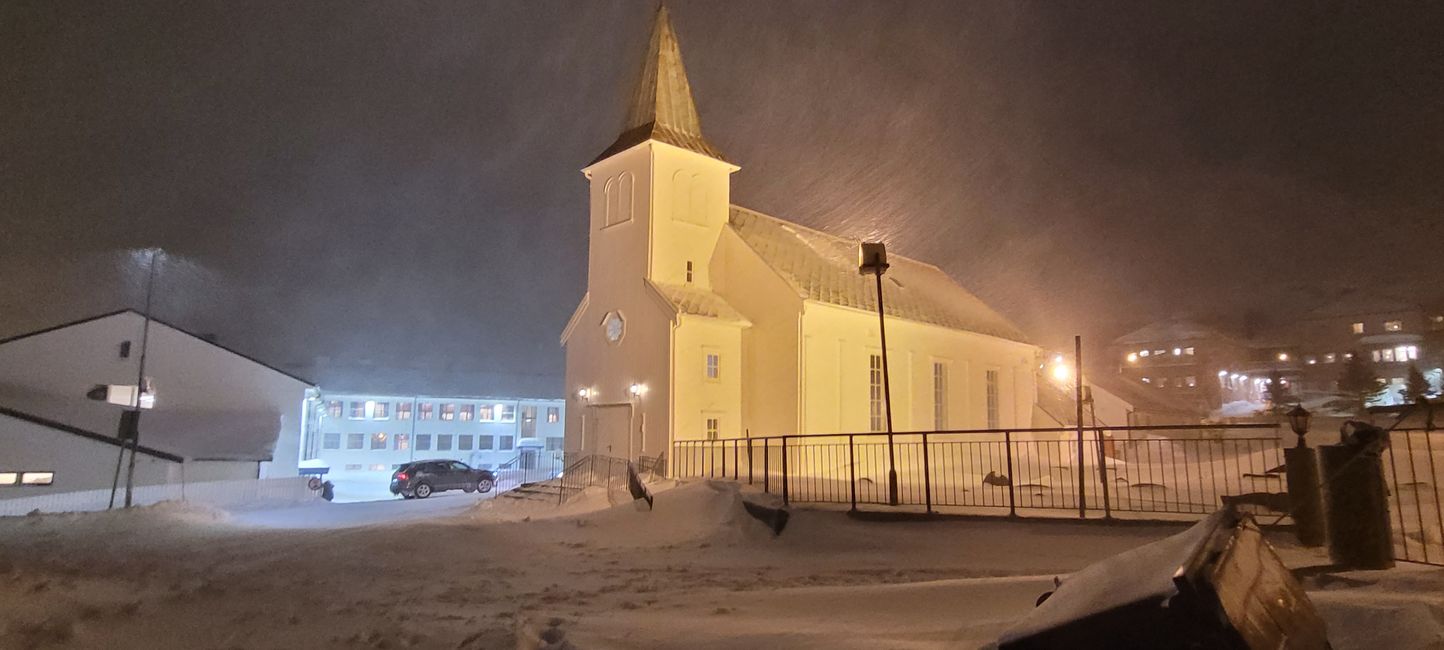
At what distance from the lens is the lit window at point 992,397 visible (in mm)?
36219

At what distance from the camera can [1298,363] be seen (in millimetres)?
71062

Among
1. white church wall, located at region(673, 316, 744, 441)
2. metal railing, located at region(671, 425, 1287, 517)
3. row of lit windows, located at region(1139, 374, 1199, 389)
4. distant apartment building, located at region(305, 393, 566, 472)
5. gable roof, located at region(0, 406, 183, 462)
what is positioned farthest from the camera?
row of lit windows, located at region(1139, 374, 1199, 389)

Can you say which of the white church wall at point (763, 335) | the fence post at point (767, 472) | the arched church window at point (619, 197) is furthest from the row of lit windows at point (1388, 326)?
the arched church window at point (619, 197)

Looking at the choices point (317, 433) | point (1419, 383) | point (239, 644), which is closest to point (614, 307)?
point (239, 644)

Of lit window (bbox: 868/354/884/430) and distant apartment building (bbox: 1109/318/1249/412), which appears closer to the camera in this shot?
lit window (bbox: 868/354/884/430)

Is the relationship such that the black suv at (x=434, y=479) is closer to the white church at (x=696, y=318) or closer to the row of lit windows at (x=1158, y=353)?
the white church at (x=696, y=318)

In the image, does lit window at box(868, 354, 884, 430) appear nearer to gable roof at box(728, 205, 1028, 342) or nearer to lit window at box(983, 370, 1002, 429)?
gable roof at box(728, 205, 1028, 342)

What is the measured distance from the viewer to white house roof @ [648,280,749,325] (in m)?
25.6

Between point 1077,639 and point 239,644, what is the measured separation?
21.7 ft

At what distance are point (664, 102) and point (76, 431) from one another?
2480cm

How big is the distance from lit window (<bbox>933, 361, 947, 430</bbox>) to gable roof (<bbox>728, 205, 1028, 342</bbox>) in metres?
1.88

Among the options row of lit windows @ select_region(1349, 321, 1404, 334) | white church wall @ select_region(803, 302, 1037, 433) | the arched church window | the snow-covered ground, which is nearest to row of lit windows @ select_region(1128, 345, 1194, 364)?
row of lit windows @ select_region(1349, 321, 1404, 334)

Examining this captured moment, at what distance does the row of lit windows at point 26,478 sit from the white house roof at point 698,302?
2335cm

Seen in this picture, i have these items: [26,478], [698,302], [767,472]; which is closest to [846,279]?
[698,302]
